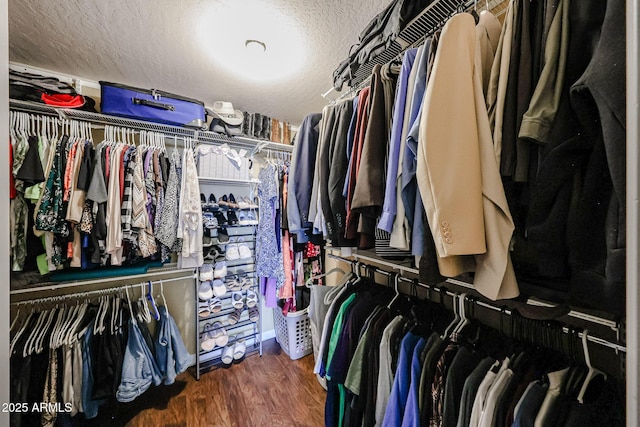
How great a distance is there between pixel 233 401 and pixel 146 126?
203 centimetres

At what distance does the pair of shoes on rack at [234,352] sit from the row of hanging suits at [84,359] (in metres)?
0.35

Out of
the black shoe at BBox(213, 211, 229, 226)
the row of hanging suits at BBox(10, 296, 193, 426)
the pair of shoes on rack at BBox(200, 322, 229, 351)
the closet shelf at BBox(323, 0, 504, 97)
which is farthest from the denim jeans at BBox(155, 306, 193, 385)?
the closet shelf at BBox(323, 0, 504, 97)

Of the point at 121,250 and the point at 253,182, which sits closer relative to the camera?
the point at 121,250

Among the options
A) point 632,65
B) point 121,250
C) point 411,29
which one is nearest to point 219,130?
point 121,250

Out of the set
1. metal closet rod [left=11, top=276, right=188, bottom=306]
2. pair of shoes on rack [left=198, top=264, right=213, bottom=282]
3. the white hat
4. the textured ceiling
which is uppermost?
the textured ceiling

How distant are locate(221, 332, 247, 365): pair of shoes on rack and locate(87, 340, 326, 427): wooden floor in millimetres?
71

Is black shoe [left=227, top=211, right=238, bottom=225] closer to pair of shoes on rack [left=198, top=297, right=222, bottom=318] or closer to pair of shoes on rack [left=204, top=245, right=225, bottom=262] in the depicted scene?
pair of shoes on rack [left=204, top=245, right=225, bottom=262]

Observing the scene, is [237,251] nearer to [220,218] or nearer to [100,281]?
[220,218]

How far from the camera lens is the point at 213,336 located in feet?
6.35

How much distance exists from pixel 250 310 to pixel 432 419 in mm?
1685

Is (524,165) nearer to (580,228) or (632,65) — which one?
(580,228)

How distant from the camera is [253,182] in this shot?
213 centimetres

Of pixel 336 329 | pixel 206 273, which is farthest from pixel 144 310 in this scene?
pixel 336 329

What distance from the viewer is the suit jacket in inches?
21.0
